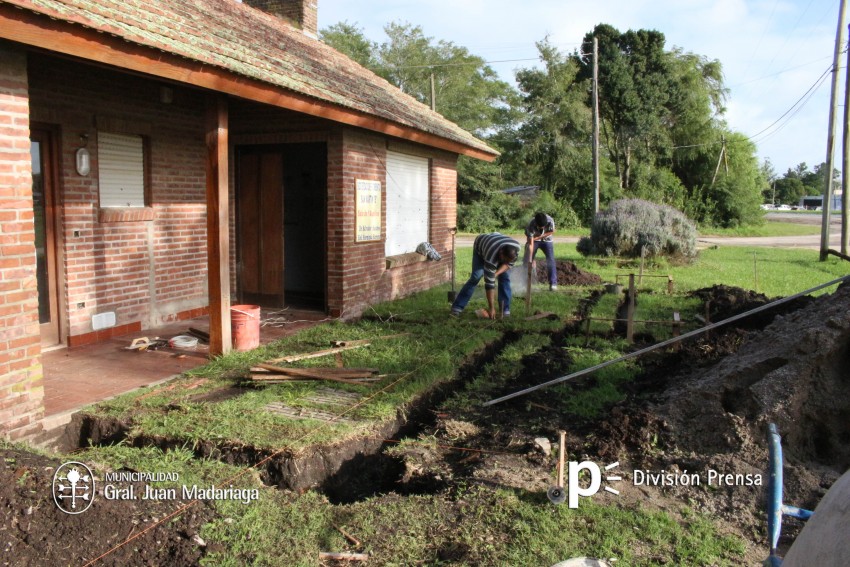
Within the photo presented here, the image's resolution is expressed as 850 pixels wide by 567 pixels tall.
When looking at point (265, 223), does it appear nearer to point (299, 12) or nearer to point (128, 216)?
point (128, 216)

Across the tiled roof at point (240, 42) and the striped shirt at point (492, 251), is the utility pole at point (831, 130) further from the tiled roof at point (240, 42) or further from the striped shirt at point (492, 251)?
the striped shirt at point (492, 251)

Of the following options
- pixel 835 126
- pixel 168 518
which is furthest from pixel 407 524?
pixel 835 126

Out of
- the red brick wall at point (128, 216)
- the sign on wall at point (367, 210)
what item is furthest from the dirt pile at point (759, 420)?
the red brick wall at point (128, 216)

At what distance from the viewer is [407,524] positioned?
3744mm

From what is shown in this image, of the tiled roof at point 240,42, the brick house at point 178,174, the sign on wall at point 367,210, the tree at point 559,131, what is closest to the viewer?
the brick house at point 178,174

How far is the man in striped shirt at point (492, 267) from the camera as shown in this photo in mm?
9242

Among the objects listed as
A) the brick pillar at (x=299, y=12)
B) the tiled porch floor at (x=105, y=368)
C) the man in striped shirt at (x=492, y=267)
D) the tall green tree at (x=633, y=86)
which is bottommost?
the tiled porch floor at (x=105, y=368)

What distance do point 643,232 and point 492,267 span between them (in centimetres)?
1005

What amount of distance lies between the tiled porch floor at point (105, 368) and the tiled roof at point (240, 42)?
117 inches

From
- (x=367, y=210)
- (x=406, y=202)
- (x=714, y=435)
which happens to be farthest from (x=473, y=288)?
(x=714, y=435)

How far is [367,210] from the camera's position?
1034cm

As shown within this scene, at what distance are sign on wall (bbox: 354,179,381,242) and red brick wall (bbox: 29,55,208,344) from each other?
2.24 m

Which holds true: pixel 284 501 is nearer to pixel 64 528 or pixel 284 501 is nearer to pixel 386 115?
pixel 64 528

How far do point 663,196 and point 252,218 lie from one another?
111ft
